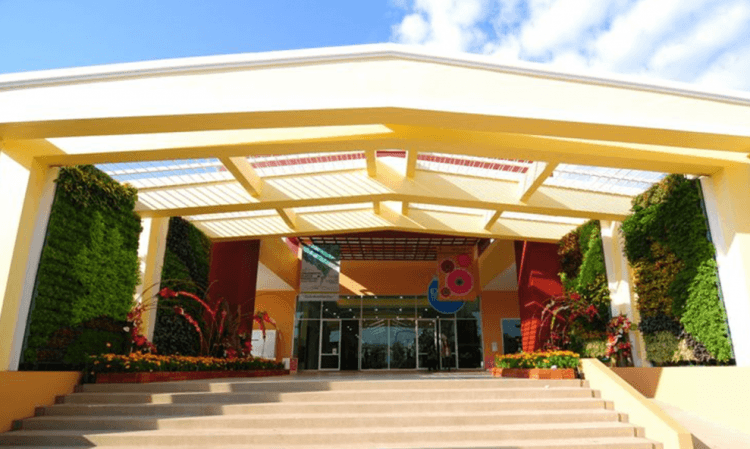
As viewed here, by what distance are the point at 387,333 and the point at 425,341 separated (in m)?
1.63

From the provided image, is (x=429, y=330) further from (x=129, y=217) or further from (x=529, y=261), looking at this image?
(x=129, y=217)

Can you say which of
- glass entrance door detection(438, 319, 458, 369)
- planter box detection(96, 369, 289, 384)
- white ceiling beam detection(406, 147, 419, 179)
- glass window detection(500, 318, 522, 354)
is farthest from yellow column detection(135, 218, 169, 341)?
glass window detection(500, 318, 522, 354)

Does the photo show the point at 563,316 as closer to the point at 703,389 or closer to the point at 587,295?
the point at 587,295

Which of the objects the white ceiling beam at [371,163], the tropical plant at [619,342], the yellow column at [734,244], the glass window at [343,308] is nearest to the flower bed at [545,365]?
the tropical plant at [619,342]

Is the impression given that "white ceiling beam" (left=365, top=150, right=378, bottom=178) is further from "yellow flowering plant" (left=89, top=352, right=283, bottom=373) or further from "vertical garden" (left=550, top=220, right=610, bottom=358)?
"vertical garden" (left=550, top=220, right=610, bottom=358)

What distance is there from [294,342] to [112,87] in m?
15.5

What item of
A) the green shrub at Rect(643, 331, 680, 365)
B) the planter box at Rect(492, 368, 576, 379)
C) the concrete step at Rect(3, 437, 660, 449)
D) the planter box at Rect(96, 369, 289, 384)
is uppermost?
the green shrub at Rect(643, 331, 680, 365)

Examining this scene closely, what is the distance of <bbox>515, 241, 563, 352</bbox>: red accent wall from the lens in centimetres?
1465

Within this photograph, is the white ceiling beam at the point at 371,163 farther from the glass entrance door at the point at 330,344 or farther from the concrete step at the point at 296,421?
the glass entrance door at the point at 330,344

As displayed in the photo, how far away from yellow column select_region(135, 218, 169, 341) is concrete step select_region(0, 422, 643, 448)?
4.93 meters

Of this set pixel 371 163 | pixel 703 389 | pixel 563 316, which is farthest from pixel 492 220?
pixel 703 389

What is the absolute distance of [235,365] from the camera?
12.1 meters

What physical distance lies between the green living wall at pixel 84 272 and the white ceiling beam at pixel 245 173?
88.5 inches

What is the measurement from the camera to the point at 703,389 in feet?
26.2
